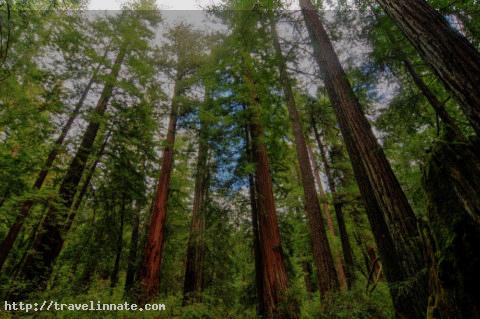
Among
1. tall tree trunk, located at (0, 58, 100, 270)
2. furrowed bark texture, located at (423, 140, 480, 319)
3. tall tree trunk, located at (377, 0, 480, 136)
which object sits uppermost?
tall tree trunk, located at (0, 58, 100, 270)

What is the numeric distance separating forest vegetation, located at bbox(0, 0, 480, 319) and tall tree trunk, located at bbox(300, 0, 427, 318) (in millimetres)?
22

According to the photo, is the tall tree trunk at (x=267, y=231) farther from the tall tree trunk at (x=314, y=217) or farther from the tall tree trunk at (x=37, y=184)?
the tall tree trunk at (x=37, y=184)

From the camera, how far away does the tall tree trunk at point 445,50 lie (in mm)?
1937

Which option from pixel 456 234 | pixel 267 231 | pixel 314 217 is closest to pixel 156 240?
pixel 267 231

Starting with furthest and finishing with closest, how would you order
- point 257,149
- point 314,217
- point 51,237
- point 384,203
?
point 257,149 < point 51,237 < point 314,217 < point 384,203

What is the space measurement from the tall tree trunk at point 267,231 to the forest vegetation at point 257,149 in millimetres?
57

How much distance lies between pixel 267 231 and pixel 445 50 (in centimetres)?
606

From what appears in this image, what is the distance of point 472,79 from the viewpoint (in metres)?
1.94

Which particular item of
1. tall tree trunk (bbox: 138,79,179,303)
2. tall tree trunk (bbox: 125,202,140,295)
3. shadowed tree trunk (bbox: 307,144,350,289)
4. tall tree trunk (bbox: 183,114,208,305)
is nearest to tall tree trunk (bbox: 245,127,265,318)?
tall tree trunk (bbox: 183,114,208,305)

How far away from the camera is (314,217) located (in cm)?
687

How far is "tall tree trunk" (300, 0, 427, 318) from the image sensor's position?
283 centimetres

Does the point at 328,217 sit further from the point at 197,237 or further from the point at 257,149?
the point at 197,237

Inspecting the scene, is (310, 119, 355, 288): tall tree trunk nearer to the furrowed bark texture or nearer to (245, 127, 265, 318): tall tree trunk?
(245, 127, 265, 318): tall tree trunk

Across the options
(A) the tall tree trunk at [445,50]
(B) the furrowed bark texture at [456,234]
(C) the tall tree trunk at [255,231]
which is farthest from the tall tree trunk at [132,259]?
(A) the tall tree trunk at [445,50]
